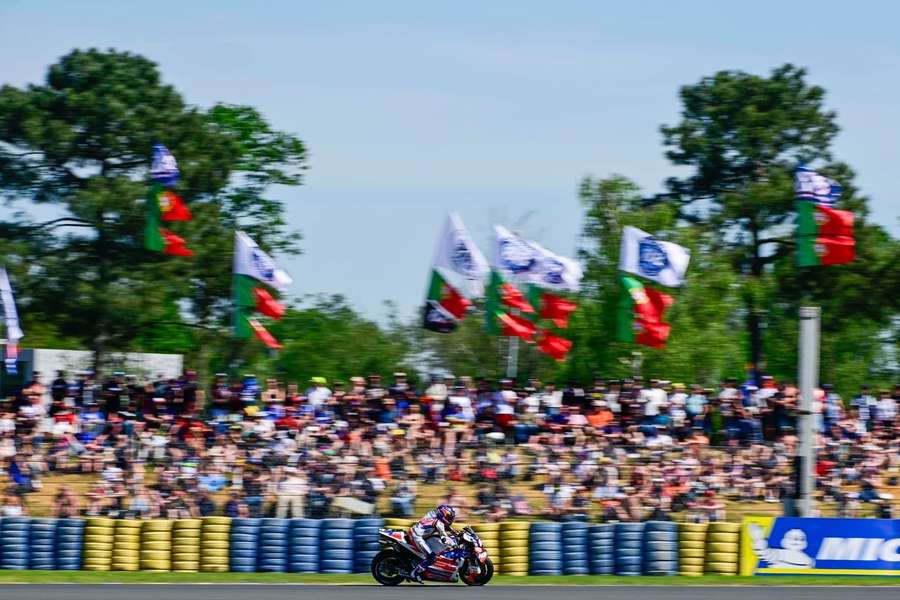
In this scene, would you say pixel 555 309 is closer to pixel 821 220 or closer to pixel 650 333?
pixel 650 333

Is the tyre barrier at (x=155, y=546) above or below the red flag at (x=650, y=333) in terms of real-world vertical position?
below

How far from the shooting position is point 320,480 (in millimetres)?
24422

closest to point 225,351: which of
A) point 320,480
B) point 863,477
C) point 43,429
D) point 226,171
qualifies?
point 226,171

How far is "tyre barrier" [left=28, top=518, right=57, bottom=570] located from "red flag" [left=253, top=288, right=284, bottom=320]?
8.43 metres

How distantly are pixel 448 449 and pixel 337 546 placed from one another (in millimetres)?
3982

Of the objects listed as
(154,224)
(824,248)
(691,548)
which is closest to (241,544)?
(691,548)

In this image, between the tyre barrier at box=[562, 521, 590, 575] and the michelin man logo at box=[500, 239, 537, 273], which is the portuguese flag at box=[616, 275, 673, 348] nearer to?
the michelin man logo at box=[500, 239, 537, 273]

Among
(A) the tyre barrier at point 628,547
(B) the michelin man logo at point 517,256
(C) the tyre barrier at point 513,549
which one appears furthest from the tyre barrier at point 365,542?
(B) the michelin man logo at point 517,256

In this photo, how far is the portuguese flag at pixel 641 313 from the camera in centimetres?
2882

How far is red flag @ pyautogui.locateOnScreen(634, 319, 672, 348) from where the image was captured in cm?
2873

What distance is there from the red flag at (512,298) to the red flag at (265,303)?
497 cm

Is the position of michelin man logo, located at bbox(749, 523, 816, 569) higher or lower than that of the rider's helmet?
lower

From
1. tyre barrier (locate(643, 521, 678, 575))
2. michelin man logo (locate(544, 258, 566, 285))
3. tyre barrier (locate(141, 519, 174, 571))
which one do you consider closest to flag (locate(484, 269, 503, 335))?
michelin man logo (locate(544, 258, 566, 285))

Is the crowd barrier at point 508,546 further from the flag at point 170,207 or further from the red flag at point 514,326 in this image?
the flag at point 170,207
